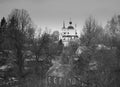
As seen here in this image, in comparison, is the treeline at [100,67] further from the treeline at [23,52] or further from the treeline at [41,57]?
the treeline at [23,52]

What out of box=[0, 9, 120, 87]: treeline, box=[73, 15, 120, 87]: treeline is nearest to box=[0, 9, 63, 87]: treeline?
box=[0, 9, 120, 87]: treeline

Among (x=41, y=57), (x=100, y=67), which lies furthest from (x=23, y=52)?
(x=100, y=67)

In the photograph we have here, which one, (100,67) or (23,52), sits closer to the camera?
(100,67)

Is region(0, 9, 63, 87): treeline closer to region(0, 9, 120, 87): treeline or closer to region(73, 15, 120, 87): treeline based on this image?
region(0, 9, 120, 87): treeline

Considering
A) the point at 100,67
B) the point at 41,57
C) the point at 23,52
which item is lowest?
the point at 100,67

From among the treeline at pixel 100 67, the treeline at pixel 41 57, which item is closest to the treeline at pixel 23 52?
the treeline at pixel 41 57

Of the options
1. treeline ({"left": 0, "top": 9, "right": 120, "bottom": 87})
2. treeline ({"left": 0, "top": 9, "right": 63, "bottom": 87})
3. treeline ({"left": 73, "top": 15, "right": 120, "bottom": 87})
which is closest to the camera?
treeline ({"left": 73, "top": 15, "right": 120, "bottom": 87})

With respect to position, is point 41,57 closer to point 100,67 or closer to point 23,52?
point 23,52

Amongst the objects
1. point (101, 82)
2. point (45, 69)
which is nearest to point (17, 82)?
point (45, 69)

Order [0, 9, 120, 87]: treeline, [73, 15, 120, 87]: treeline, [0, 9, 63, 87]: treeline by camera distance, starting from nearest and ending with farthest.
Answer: [73, 15, 120, 87]: treeline, [0, 9, 120, 87]: treeline, [0, 9, 63, 87]: treeline

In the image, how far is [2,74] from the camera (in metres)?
17.4

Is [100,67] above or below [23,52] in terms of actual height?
below

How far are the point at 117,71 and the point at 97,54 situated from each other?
7.27 ft

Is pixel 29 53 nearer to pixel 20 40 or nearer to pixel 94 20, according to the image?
pixel 20 40
